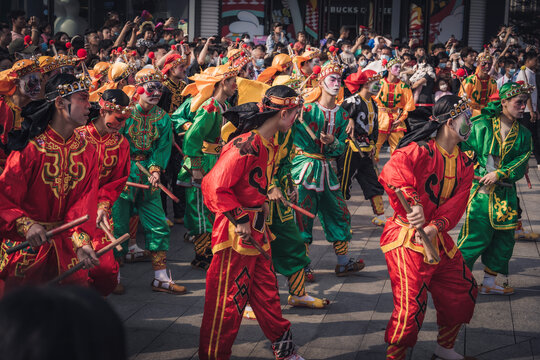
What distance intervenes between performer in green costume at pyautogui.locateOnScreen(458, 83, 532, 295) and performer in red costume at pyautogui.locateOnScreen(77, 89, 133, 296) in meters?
3.15

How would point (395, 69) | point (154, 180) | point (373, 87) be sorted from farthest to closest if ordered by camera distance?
point (395, 69) < point (373, 87) < point (154, 180)

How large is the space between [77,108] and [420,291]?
251 cm

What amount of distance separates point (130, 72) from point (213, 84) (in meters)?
1.46

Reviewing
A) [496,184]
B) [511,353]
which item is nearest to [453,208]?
[511,353]

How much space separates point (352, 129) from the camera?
8539 millimetres

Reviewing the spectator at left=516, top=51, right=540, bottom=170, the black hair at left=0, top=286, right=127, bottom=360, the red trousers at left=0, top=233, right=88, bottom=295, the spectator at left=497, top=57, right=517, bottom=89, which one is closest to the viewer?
the black hair at left=0, top=286, right=127, bottom=360

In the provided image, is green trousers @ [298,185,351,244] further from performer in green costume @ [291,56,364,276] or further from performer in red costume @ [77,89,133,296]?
performer in red costume @ [77,89,133,296]

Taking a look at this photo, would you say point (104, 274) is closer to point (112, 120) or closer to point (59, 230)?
point (59, 230)

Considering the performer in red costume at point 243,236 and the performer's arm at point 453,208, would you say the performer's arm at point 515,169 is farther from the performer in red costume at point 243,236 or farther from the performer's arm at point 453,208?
the performer in red costume at point 243,236

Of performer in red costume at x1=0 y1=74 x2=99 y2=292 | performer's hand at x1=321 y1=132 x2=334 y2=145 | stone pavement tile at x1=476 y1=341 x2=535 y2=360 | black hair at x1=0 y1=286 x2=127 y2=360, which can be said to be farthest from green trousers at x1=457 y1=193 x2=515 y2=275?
black hair at x1=0 y1=286 x2=127 y2=360

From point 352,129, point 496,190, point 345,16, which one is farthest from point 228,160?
point 345,16

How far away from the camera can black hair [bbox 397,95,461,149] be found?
4559 millimetres

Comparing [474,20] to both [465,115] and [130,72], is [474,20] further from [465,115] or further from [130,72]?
[465,115]

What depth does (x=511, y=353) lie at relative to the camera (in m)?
4.92
